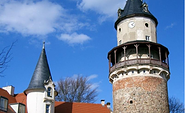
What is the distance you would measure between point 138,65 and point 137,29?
15.1 ft

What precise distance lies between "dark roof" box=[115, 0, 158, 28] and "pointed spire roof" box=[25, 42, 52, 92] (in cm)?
918

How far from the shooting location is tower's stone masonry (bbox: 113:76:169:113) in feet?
98.2

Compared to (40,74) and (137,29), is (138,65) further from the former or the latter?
(40,74)

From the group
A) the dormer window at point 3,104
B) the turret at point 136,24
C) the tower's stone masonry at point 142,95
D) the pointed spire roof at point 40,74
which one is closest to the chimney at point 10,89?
the pointed spire roof at point 40,74

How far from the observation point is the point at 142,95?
3023cm

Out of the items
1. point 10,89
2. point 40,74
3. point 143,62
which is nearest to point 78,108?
point 40,74

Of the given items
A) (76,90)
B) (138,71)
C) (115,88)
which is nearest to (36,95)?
(115,88)

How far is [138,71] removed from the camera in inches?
1238

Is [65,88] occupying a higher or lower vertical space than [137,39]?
lower

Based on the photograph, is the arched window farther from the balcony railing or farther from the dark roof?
the dark roof

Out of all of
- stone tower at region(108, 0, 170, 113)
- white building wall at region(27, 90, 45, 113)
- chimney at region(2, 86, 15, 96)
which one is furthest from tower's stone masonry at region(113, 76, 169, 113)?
chimney at region(2, 86, 15, 96)

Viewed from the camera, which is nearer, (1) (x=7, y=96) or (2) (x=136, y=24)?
(2) (x=136, y=24)

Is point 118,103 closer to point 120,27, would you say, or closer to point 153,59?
point 153,59

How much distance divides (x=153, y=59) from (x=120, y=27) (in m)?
5.87
